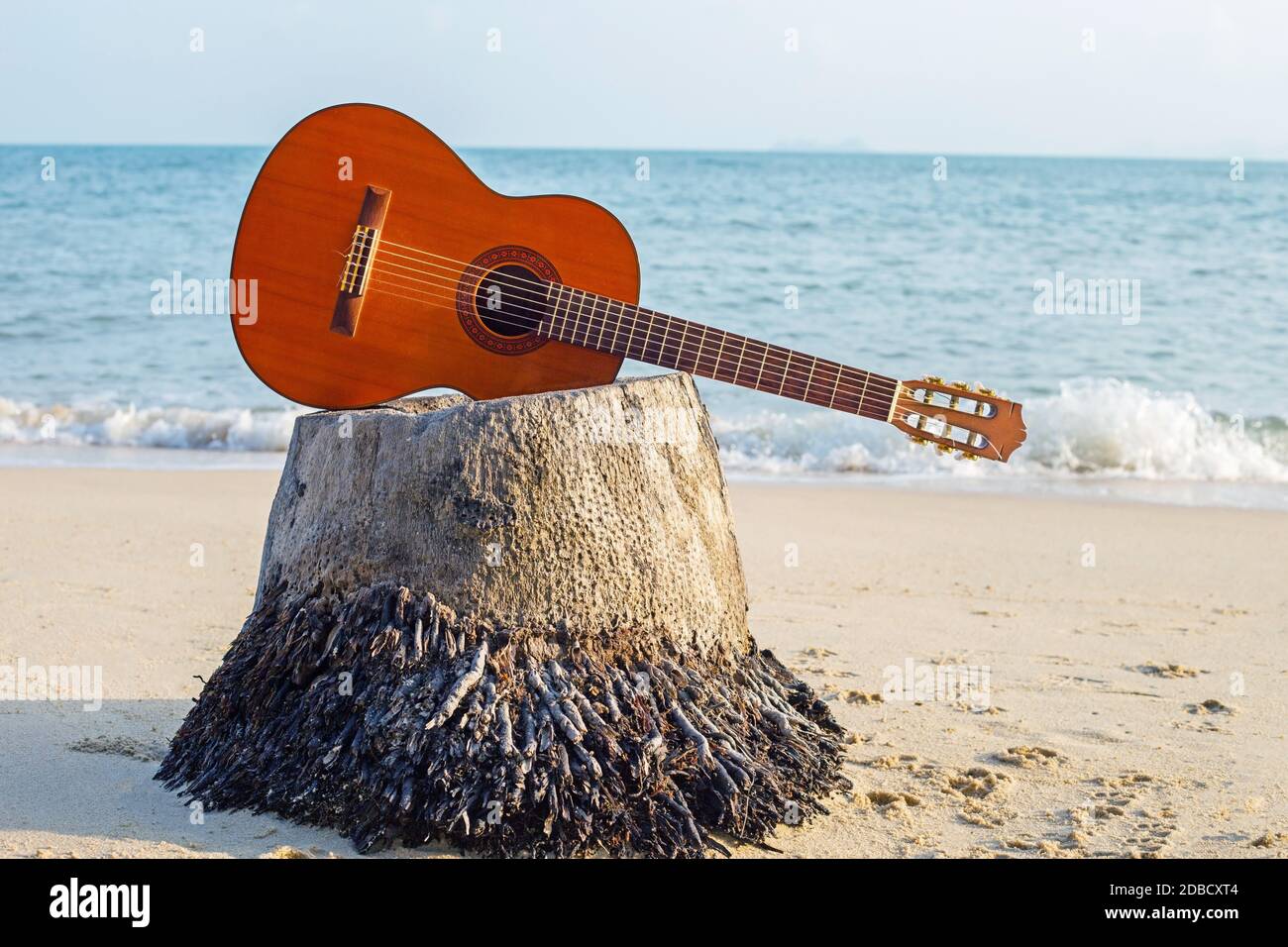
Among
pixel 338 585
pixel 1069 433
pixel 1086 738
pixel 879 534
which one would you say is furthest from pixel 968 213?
pixel 338 585

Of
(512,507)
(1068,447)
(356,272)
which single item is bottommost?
(1068,447)

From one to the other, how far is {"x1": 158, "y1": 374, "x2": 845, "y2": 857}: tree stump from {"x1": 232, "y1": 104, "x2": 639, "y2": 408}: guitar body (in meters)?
0.22

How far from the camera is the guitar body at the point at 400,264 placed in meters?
3.30

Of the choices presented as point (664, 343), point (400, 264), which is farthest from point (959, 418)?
point (400, 264)

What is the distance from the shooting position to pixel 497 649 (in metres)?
3.02

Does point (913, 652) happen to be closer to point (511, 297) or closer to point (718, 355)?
point (718, 355)

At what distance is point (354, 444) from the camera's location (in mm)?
3072

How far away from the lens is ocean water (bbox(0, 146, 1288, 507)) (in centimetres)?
1016

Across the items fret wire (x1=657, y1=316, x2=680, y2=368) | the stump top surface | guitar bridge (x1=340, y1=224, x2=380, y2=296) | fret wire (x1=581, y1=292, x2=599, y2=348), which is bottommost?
the stump top surface

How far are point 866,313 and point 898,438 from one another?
224 inches

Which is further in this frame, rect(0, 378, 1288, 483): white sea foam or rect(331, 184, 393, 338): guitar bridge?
rect(0, 378, 1288, 483): white sea foam

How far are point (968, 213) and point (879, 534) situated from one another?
17.1 m

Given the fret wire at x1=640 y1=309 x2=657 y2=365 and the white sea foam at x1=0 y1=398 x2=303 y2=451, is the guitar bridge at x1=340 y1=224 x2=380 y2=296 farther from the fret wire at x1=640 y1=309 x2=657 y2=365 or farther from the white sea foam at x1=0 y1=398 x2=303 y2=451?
the white sea foam at x1=0 y1=398 x2=303 y2=451

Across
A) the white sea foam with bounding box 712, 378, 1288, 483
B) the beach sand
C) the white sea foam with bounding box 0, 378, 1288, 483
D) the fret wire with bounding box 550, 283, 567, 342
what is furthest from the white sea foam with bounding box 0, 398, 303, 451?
the fret wire with bounding box 550, 283, 567, 342
